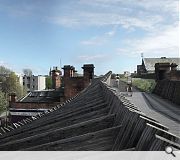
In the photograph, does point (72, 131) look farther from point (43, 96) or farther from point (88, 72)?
point (43, 96)

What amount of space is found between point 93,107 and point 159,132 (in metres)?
4.22

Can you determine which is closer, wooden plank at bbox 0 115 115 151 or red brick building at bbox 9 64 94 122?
wooden plank at bbox 0 115 115 151

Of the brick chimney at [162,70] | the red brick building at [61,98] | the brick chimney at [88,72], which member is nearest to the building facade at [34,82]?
the brick chimney at [162,70]

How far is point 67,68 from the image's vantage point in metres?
20.4

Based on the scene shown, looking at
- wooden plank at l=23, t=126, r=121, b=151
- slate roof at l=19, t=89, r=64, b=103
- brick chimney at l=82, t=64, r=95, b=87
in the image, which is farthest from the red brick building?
wooden plank at l=23, t=126, r=121, b=151

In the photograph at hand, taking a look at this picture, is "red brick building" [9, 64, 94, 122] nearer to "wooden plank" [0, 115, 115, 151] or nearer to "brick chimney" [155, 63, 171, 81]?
"brick chimney" [155, 63, 171, 81]

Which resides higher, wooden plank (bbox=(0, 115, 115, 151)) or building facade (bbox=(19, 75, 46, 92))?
wooden plank (bbox=(0, 115, 115, 151))

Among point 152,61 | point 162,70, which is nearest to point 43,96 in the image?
point 162,70

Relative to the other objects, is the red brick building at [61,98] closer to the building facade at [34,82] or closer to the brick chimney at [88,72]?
the brick chimney at [88,72]

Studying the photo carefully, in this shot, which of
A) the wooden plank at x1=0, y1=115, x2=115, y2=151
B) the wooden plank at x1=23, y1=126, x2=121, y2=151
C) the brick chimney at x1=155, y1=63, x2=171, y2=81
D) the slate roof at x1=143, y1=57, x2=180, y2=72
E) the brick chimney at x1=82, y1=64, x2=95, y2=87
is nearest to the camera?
the wooden plank at x1=23, y1=126, x2=121, y2=151

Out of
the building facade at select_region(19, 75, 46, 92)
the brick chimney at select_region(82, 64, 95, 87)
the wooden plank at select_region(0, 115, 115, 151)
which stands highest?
the brick chimney at select_region(82, 64, 95, 87)

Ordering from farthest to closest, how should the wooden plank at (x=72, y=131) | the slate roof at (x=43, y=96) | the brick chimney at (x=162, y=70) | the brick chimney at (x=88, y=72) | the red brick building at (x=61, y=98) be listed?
1. the brick chimney at (x=162, y=70)
2. the slate roof at (x=43, y=96)
3. the brick chimney at (x=88, y=72)
4. the red brick building at (x=61, y=98)
5. the wooden plank at (x=72, y=131)
